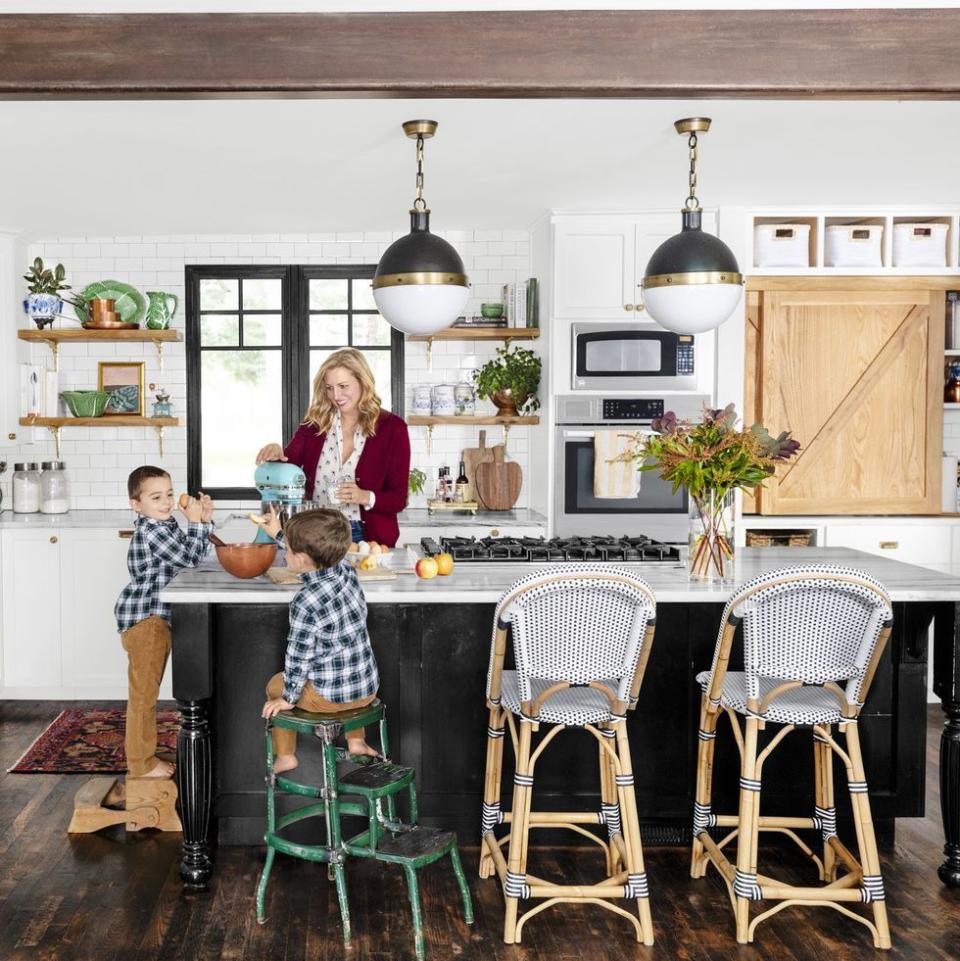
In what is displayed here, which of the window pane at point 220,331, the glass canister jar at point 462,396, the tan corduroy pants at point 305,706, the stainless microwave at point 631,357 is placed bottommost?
the tan corduroy pants at point 305,706

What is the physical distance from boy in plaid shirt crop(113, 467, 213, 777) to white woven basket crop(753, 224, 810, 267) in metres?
3.23

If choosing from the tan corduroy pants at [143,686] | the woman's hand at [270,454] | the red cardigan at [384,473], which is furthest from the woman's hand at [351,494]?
the tan corduroy pants at [143,686]

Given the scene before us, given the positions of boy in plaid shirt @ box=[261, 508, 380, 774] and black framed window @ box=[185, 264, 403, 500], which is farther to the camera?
black framed window @ box=[185, 264, 403, 500]

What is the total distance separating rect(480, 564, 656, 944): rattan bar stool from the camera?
115 inches

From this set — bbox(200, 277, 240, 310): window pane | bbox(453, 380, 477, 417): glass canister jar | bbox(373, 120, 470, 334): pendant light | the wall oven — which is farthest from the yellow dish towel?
bbox(200, 277, 240, 310): window pane

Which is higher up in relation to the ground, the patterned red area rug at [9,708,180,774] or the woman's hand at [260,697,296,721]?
the woman's hand at [260,697,296,721]

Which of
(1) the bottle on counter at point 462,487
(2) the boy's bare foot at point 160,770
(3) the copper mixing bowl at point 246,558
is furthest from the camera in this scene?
(1) the bottle on counter at point 462,487

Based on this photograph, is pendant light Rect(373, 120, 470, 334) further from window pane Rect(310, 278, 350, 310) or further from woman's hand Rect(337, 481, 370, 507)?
window pane Rect(310, 278, 350, 310)

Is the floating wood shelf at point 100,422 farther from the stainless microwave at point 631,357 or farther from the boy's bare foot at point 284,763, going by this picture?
the boy's bare foot at point 284,763

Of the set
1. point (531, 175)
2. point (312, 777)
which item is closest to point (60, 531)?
point (312, 777)

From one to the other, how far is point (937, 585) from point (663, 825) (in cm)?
118

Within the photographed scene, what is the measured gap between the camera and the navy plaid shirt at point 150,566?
380cm

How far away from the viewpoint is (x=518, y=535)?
18.3 feet

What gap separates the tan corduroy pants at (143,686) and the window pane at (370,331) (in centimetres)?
289
